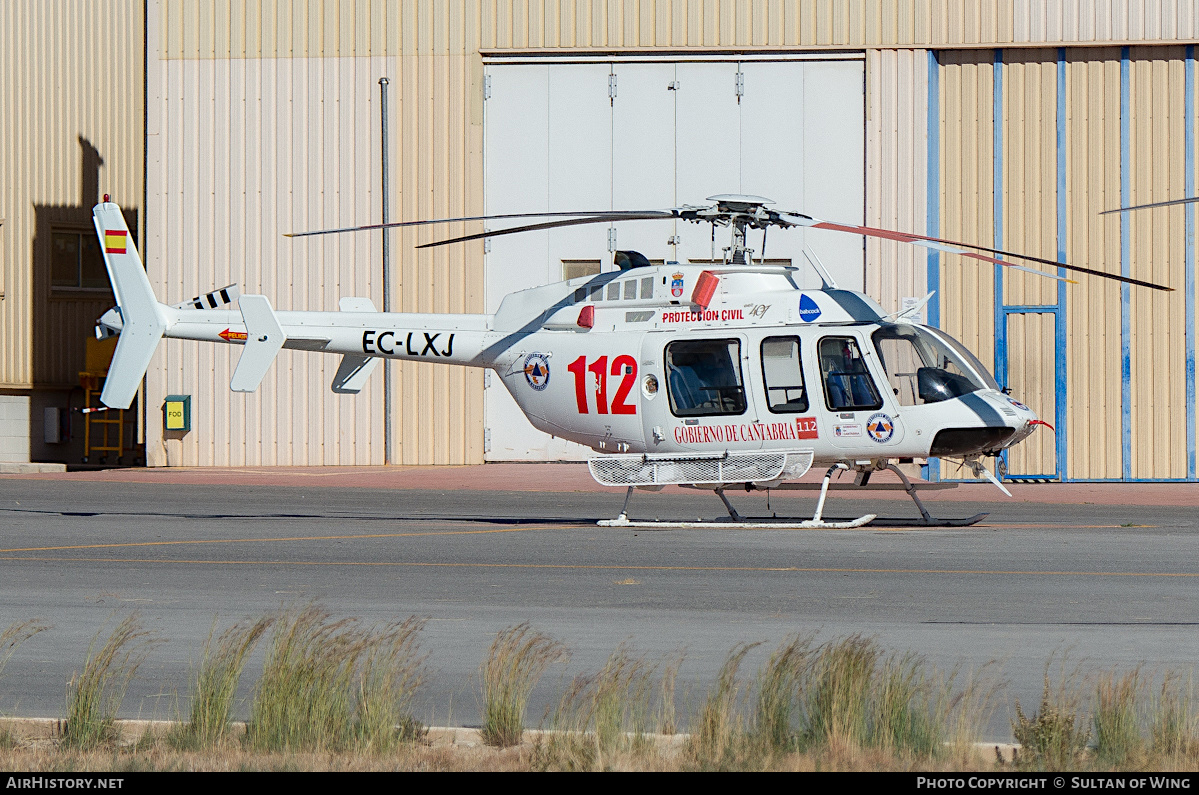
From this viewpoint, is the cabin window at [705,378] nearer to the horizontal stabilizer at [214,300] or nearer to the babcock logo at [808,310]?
the babcock logo at [808,310]

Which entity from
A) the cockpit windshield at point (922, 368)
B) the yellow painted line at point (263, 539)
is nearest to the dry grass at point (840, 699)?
the cockpit windshield at point (922, 368)

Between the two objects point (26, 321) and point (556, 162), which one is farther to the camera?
point (26, 321)

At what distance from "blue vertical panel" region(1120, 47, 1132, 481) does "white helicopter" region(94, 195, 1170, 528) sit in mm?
10094

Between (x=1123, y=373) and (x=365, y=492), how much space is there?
13.6 m

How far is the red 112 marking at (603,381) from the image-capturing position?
15523 mm

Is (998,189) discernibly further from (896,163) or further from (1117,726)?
(1117,726)

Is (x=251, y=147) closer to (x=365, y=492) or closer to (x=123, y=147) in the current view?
(x=123, y=147)

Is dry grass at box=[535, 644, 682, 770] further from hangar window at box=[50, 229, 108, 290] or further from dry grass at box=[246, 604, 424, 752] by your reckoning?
hangar window at box=[50, 229, 108, 290]

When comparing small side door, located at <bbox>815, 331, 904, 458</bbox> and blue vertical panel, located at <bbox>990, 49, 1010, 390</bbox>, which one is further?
blue vertical panel, located at <bbox>990, 49, 1010, 390</bbox>

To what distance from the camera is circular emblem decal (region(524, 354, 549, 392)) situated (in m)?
16.0

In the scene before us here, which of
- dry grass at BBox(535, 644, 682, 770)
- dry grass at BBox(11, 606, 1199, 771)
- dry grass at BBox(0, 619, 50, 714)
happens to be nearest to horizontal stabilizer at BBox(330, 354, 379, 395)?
dry grass at BBox(0, 619, 50, 714)
